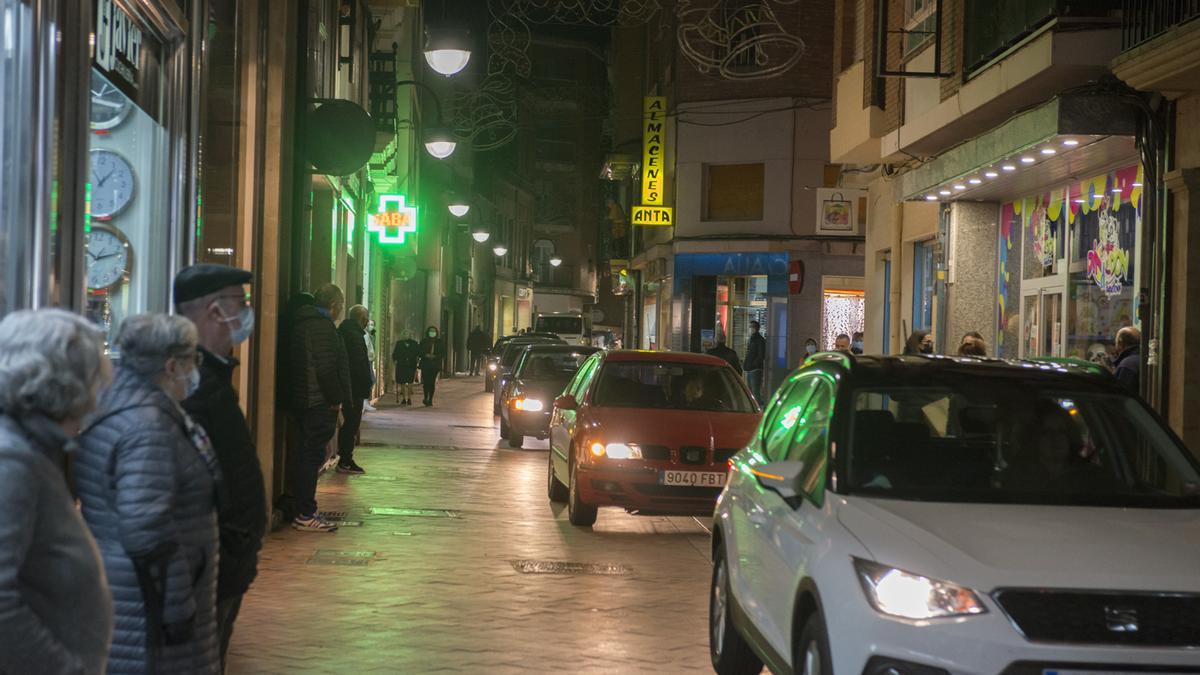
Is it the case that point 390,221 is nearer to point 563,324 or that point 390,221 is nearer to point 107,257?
point 107,257

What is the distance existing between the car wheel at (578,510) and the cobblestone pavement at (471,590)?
121 mm

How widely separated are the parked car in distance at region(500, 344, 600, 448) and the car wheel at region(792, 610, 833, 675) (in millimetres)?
15800

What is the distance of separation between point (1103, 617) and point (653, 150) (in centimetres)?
3966

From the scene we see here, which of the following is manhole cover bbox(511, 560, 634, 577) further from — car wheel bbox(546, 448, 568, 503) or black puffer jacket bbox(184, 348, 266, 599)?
black puffer jacket bbox(184, 348, 266, 599)

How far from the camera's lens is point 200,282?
518 centimetres

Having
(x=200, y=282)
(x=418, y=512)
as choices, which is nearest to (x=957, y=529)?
(x=200, y=282)

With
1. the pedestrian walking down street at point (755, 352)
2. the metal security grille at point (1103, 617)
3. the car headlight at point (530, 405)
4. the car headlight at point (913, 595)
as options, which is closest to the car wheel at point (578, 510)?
the car headlight at point (913, 595)

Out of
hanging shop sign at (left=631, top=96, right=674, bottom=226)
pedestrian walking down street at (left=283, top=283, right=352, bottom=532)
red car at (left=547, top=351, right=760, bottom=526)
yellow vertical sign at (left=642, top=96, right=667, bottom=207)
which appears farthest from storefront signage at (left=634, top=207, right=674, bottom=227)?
pedestrian walking down street at (left=283, top=283, right=352, bottom=532)

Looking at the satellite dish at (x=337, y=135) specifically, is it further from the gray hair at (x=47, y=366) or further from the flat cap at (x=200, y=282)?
the gray hair at (x=47, y=366)

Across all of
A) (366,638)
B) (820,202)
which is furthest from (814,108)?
(366,638)

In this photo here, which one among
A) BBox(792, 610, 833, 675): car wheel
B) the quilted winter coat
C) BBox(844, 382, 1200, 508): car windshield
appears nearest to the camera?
the quilted winter coat

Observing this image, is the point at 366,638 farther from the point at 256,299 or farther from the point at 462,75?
the point at 462,75

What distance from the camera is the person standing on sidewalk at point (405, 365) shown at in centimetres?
3519

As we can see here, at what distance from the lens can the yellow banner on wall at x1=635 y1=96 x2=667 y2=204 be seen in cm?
4403
